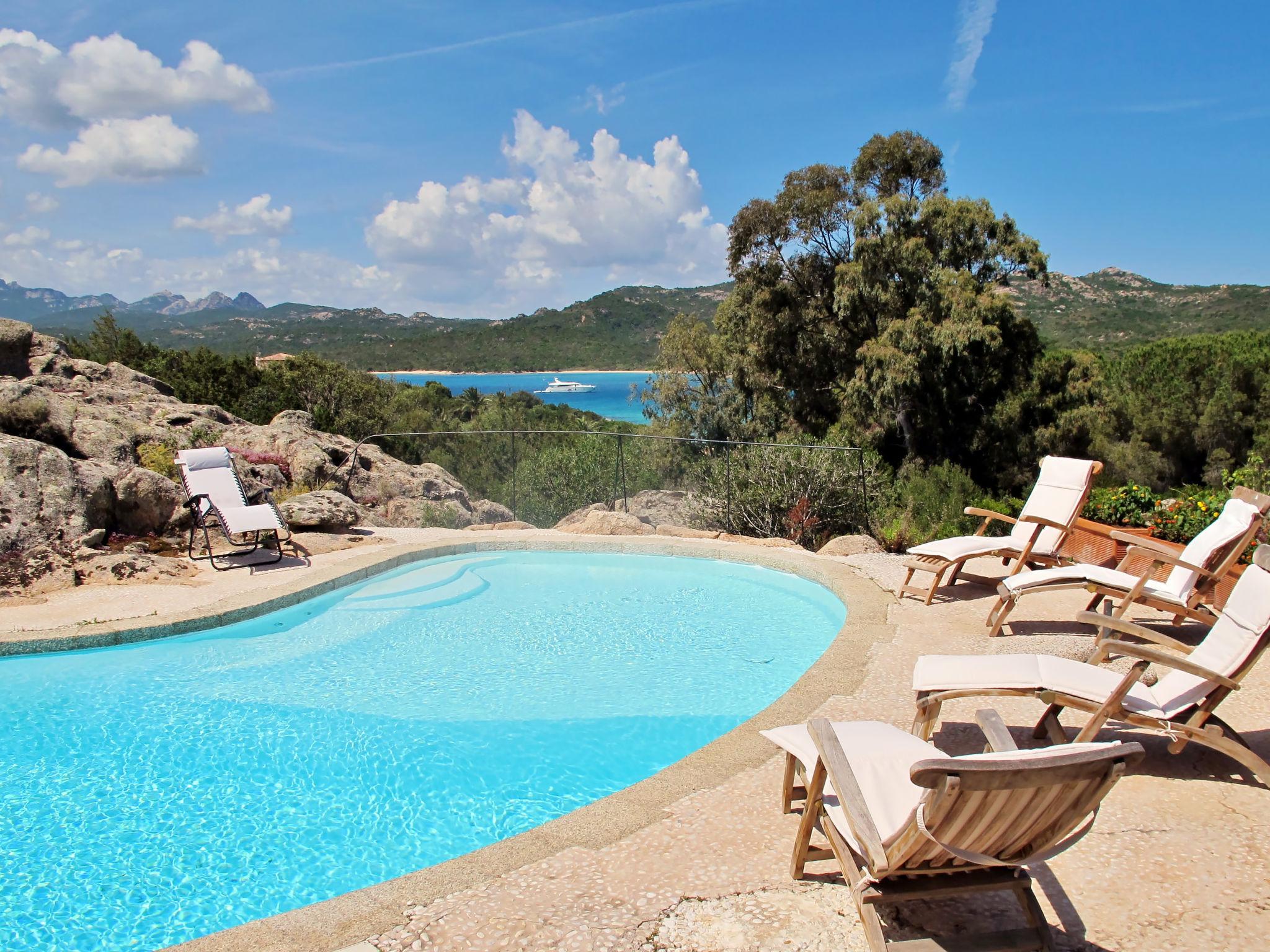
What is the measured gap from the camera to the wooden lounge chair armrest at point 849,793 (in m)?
1.99

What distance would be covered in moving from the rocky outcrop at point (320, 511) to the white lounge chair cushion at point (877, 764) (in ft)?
23.5

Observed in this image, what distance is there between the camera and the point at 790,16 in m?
14.0

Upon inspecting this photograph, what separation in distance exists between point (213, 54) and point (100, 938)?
37.7 ft

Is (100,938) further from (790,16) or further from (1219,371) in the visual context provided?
(1219,371)

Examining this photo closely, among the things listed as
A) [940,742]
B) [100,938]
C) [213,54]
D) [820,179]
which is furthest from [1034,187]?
[100,938]

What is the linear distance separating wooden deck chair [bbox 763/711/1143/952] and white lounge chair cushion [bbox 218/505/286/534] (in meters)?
6.33

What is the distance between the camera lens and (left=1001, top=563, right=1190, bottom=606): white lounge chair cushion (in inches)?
181

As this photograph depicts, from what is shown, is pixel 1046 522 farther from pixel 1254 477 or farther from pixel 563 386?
pixel 563 386

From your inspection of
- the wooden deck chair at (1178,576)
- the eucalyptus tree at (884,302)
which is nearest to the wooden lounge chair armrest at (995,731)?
the wooden deck chair at (1178,576)

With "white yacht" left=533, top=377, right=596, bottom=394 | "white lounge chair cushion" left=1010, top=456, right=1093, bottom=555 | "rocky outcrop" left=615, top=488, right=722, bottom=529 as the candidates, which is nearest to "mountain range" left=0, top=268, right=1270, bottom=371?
"white yacht" left=533, top=377, right=596, bottom=394

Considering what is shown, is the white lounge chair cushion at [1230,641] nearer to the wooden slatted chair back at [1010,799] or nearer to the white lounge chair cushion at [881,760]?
the white lounge chair cushion at [881,760]

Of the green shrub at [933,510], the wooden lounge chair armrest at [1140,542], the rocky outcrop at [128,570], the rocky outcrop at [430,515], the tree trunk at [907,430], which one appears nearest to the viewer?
the wooden lounge chair armrest at [1140,542]

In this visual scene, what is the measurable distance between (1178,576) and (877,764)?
3355 mm

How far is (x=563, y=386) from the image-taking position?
80062mm
